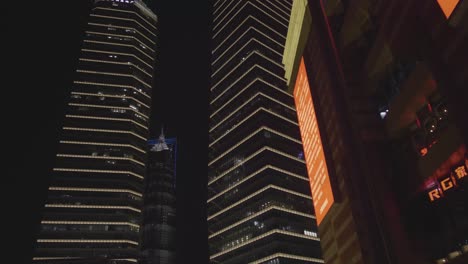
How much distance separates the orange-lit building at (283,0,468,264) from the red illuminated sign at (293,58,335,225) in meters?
0.27

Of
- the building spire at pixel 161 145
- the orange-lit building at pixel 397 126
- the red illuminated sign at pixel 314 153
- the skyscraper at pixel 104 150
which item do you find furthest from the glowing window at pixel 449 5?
the building spire at pixel 161 145

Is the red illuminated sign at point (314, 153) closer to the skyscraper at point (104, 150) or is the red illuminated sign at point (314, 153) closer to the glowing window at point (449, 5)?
the glowing window at point (449, 5)

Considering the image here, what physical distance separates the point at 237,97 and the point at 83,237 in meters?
58.9

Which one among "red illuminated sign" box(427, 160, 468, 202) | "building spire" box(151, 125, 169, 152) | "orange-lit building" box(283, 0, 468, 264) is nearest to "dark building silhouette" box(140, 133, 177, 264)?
"building spire" box(151, 125, 169, 152)

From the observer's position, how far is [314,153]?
66.3 ft

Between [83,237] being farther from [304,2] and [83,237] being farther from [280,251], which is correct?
[304,2]

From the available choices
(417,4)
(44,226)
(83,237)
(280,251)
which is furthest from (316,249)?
(417,4)

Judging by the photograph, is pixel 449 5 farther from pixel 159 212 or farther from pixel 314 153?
pixel 159 212

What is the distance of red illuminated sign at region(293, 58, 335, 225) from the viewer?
17.9 m

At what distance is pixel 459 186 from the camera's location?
12.7m

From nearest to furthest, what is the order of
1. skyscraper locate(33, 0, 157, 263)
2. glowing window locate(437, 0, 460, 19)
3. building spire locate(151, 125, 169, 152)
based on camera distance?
1. glowing window locate(437, 0, 460, 19)
2. skyscraper locate(33, 0, 157, 263)
3. building spire locate(151, 125, 169, 152)

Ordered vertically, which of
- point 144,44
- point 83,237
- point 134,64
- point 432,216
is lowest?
point 432,216

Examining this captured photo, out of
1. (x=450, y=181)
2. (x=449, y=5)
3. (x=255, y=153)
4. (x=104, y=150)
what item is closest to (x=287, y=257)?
(x=255, y=153)

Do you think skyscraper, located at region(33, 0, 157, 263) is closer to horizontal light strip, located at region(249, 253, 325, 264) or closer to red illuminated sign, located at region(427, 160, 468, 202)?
horizontal light strip, located at region(249, 253, 325, 264)
